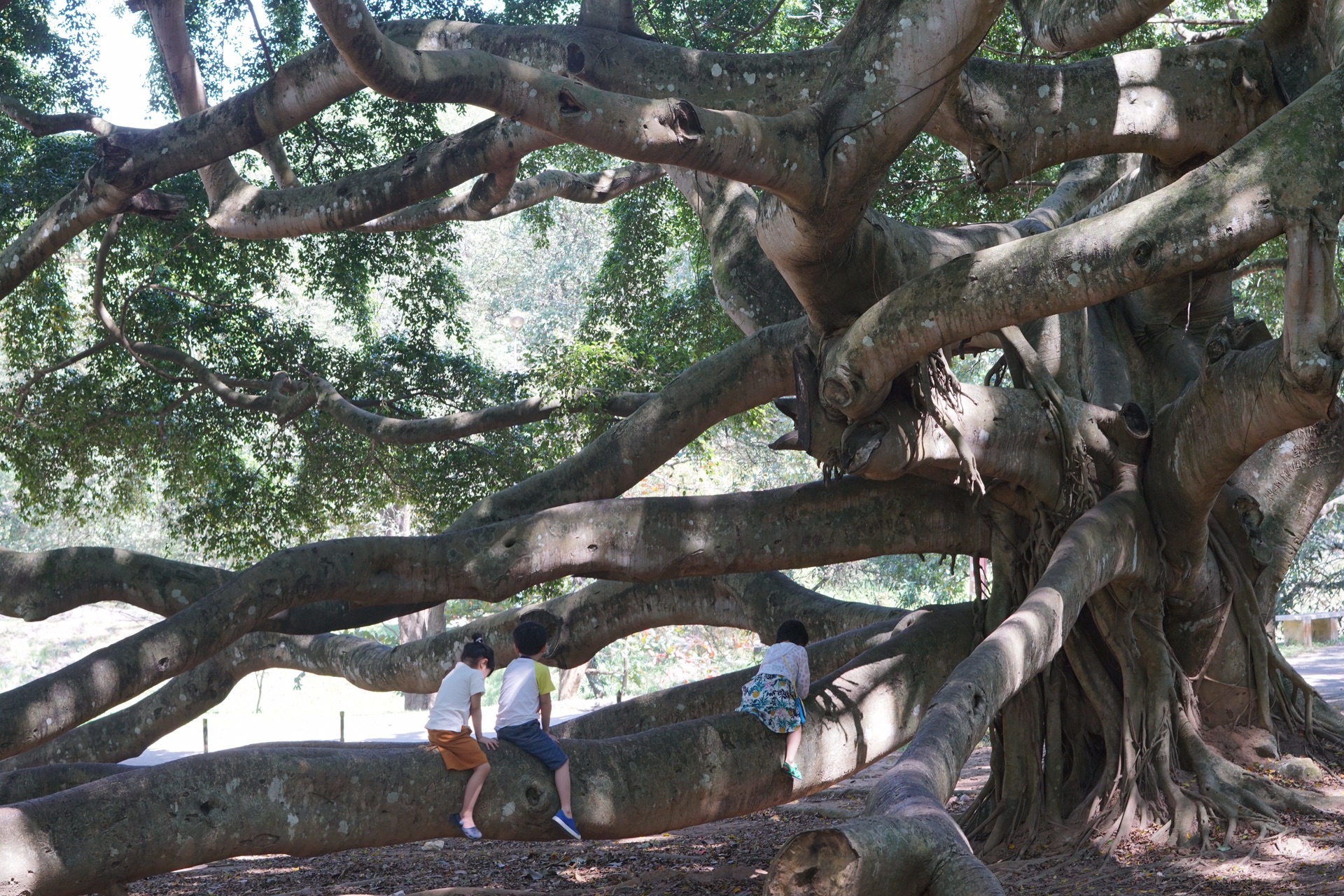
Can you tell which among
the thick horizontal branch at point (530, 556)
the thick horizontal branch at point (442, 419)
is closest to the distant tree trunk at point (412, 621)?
the thick horizontal branch at point (442, 419)

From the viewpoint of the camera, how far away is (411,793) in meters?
4.59

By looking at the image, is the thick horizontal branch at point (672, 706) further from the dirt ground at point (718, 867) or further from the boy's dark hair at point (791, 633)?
the dirt ground at point (718, 867)

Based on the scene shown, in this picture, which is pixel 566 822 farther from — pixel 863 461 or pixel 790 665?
pixel 863 461

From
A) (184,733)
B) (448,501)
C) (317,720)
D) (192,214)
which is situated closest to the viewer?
(192,214)

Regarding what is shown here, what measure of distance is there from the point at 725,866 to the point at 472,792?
253 cm

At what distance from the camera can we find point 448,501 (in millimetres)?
10406

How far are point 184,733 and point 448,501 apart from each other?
49.3 feet

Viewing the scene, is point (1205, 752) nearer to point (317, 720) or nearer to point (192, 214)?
point (192, 214)

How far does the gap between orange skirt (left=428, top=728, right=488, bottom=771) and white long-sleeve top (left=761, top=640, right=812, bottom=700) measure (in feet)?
4.97

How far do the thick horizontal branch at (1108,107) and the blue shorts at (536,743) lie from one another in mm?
3455

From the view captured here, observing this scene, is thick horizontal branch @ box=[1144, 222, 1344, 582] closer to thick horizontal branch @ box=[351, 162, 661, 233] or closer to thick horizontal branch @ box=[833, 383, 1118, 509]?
thick horizontal branch @ box=[833, 383, 1118, 509]

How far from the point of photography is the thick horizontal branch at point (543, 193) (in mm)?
9164

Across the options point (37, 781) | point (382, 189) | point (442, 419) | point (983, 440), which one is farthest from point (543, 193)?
point (37, 781)

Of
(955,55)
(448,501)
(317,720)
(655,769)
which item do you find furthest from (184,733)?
(955,55)
